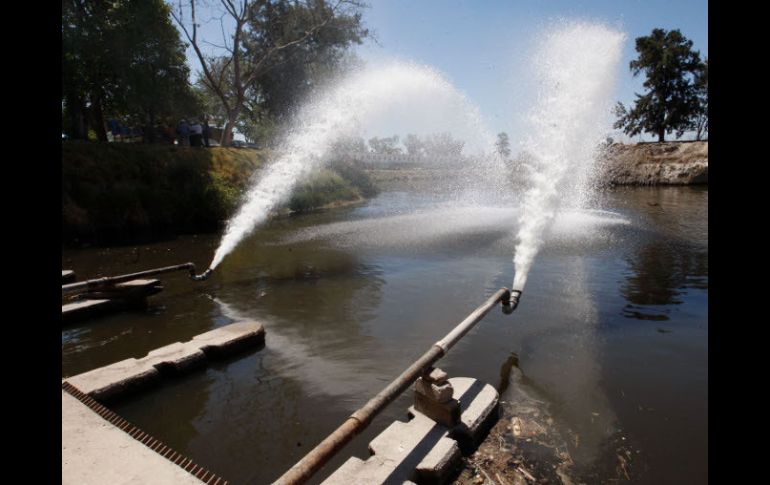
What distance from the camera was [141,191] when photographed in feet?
56.9

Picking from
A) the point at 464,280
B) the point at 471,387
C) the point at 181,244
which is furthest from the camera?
the point at 181,244

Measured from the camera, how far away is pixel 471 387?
4.89 meters

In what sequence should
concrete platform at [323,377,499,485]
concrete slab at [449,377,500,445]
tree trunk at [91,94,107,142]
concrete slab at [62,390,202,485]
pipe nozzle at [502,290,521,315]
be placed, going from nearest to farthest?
concrete slab at [62,390,202,485], concrete platform at [323,377,499,485], concrete slab at [449,377,500,445], pipe nozzle at [502,290,521,315], tree trunk at [91,94,107,142]

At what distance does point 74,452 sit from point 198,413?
1379 millimetres

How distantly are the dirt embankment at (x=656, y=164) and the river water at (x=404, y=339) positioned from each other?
25913 mm

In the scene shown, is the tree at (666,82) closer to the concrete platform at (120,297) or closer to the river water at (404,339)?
the river water at (404,339)

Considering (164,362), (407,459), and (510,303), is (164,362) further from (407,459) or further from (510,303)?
(510,303)

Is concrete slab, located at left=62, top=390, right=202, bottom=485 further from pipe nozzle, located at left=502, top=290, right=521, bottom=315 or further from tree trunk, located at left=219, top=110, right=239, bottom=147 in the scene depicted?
tree trunk, located at left=219, top=110, right=239, bottom=147

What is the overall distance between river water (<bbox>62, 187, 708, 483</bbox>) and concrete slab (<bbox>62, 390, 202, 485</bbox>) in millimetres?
634

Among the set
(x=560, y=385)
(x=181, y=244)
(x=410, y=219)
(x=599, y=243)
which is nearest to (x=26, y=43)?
(x=560, y=385)

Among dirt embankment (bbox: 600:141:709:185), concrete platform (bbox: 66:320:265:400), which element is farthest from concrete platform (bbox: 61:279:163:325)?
dirt embankment (bbox: 600:141:709:185)

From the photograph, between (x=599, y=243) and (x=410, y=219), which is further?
(x=410, y=219)

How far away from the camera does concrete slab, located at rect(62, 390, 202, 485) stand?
3437 millimetres
